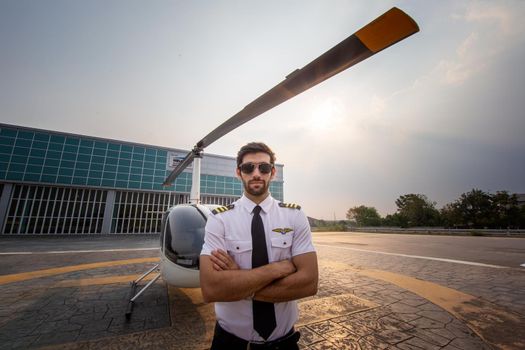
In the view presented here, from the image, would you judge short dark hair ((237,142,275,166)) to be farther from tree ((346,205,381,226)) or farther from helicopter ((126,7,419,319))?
tree ((346,205,381,226))

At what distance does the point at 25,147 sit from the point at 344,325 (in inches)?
1313

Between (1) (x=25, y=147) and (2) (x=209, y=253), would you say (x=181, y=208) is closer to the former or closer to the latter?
(2) (x=209, y=253)

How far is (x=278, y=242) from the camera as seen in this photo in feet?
5.85

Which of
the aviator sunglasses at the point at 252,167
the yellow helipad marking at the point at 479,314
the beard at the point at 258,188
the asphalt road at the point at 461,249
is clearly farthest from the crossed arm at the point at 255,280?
the asphalt road at the point at 461,249

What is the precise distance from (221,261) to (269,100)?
2487 millimetres

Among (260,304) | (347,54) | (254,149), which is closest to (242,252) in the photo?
(260,304)

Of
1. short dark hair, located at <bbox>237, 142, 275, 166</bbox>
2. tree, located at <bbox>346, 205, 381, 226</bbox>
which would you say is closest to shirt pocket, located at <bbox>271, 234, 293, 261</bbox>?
short dark hair, located at <bbox>237, 142, 275, 166</bbox>

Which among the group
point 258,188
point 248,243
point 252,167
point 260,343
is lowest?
point 260,343

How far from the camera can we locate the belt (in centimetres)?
159

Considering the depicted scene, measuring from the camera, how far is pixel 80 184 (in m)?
23.8

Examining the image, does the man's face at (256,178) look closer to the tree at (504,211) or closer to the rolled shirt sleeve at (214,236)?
the rolled shirt sleeve at (214,236)

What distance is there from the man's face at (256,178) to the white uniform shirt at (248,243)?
0.35 ft

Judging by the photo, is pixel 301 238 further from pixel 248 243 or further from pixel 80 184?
pixel 80 184

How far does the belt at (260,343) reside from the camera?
1.59 metres
